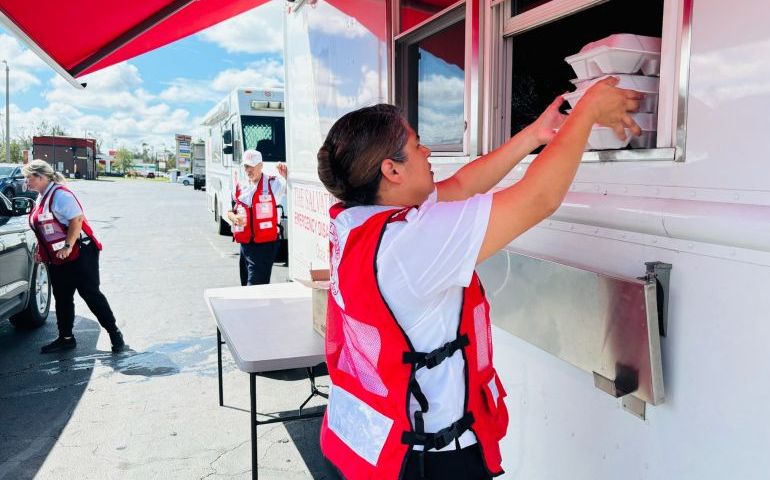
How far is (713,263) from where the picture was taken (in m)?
1.39

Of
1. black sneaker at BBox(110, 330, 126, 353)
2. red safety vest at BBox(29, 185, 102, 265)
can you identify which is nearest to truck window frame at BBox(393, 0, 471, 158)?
red safety vest at BBox(29, 185, 102, 265)

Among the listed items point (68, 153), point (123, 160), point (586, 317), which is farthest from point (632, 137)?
point (123, 160)

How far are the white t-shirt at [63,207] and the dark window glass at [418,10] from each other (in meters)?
3.32

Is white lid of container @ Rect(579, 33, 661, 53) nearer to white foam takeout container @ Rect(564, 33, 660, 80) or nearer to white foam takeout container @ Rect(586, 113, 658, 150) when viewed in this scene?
white foam takeout container @ Rect(564, 33, 660, 80)

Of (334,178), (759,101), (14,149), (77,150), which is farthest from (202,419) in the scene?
(14,149)

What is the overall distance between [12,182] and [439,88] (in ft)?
50.0

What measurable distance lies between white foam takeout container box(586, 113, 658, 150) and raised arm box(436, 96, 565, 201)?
0.39 ft

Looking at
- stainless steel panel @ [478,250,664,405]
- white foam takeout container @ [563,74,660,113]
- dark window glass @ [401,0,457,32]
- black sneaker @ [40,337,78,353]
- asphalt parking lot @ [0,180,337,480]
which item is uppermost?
dark window glass @ [401,0,457,32]

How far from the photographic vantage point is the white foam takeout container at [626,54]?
1577mm

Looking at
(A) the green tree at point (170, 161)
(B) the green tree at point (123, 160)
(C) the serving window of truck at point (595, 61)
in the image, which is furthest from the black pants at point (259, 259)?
(A) the green tree at point (170, 161)

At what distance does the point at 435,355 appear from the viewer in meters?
1.38

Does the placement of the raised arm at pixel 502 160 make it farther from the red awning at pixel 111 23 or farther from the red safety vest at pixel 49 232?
the red safety vest at pixel 49 232

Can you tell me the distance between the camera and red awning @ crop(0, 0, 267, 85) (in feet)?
12.0

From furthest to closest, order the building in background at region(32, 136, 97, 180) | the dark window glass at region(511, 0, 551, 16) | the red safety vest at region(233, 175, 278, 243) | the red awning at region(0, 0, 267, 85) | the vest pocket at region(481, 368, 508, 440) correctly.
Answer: the building in background at region(32, 136, 97, 180) < the red safety vest at region(233, 175, 278, 243) < the red awning at region(0, 0, 267, 85) < the dark window glass at region(511, 0, 551, 16) < the vest pocket at region(481, 368, 508, 440)
